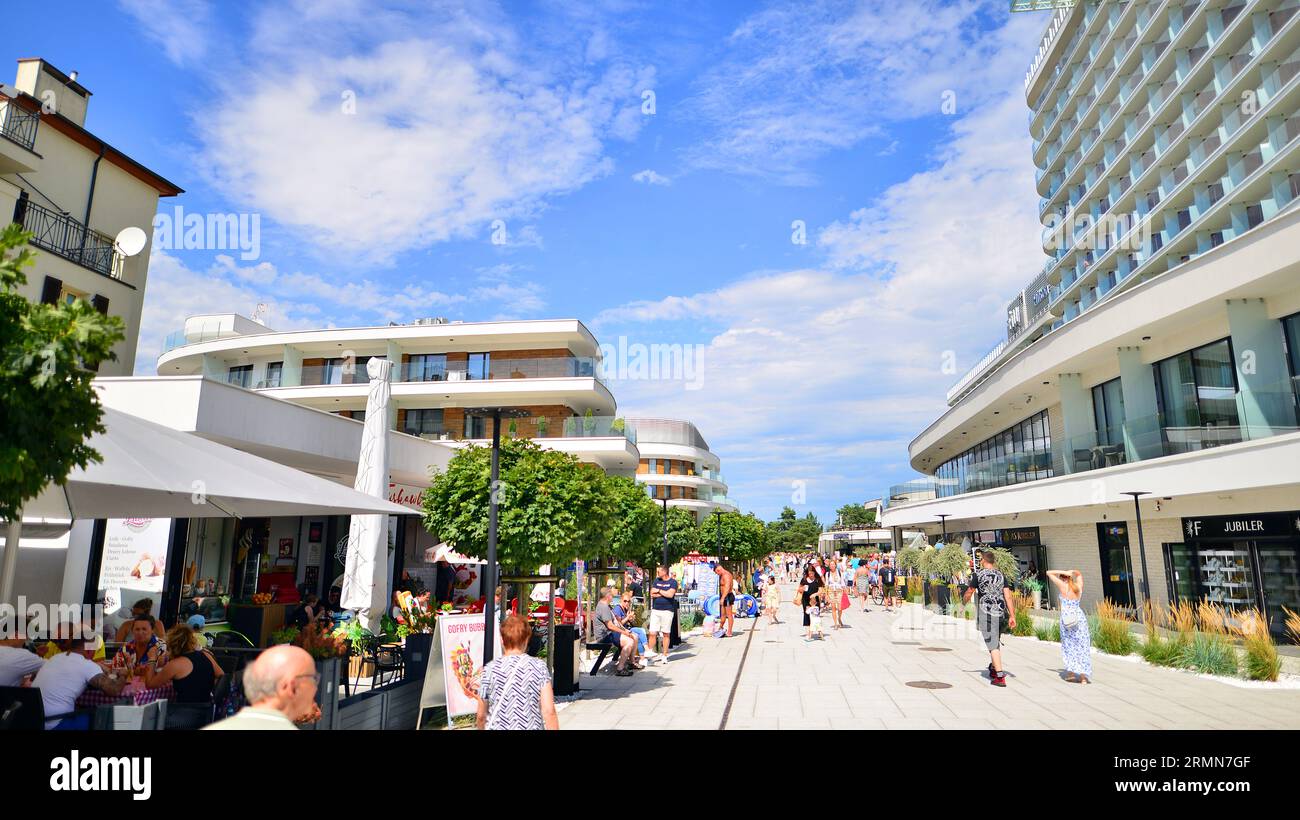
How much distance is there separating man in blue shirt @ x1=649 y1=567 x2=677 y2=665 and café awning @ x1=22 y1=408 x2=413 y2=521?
8330mm

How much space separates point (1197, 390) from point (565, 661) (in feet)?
58.0

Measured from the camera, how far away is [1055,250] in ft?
152

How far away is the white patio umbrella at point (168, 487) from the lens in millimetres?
5609

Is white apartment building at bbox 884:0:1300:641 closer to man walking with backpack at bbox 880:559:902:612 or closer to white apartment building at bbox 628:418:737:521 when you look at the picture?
man walking with backpack at bbox 880:559:902:612

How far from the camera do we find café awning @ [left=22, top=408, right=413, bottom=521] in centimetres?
559

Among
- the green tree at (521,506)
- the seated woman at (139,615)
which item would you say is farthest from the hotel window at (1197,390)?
the seated woman at (139,615)

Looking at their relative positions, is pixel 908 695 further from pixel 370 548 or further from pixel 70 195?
Answer: pixel 70 195

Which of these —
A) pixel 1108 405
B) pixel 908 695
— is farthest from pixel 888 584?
pixel 908 695

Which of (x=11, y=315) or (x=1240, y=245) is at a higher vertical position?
(x=1240, y=245)

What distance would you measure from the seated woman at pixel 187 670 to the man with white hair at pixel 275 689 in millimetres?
4440

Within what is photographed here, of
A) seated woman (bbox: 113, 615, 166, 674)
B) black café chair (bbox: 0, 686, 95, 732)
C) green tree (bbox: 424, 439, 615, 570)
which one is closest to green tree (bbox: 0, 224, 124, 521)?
black café chair (bbox: 0, 686, 95, 732)

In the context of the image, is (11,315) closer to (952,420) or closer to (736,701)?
(736,701)
